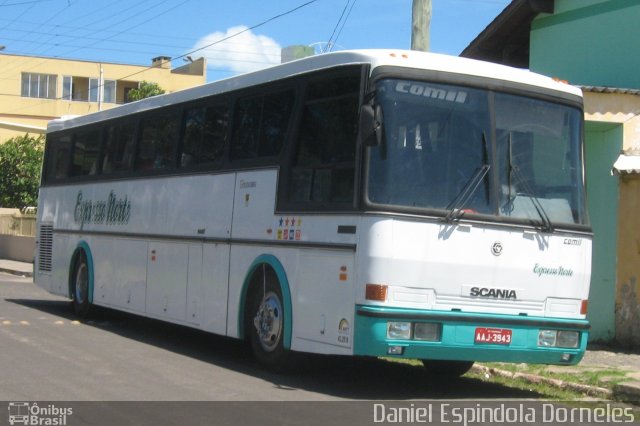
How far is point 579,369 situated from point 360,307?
12.9ft

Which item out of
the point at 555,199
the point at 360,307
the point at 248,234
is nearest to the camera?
the point at 360,307

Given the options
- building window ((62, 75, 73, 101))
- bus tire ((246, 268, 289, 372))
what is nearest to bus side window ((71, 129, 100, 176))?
bus tire ((246, 268, 289, 372))

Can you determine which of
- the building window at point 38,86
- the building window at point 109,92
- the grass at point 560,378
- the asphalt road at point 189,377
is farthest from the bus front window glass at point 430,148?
the building window at point 109,92

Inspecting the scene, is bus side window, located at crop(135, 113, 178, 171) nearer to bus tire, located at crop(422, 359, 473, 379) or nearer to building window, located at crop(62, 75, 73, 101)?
bus tire, located at crop(422, 359, 473, 379)

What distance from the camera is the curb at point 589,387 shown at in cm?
1003

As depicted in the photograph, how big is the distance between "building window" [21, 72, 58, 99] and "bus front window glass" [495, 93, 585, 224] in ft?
204

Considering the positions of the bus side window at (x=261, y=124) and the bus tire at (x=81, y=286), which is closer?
the bus side window at (x=261, y=124)

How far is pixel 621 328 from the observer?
1423 cm

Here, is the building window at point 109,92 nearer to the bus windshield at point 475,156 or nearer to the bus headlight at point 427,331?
the bus windshield at point 475,156

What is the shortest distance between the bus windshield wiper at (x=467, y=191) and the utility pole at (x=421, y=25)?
4.75 meters

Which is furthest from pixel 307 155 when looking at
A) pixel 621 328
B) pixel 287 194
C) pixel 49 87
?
pixel 49 87

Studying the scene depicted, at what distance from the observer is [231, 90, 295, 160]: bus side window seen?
1076 centimetres

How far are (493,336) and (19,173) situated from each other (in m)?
38.8

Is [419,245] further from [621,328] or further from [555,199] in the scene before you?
[621,328]
